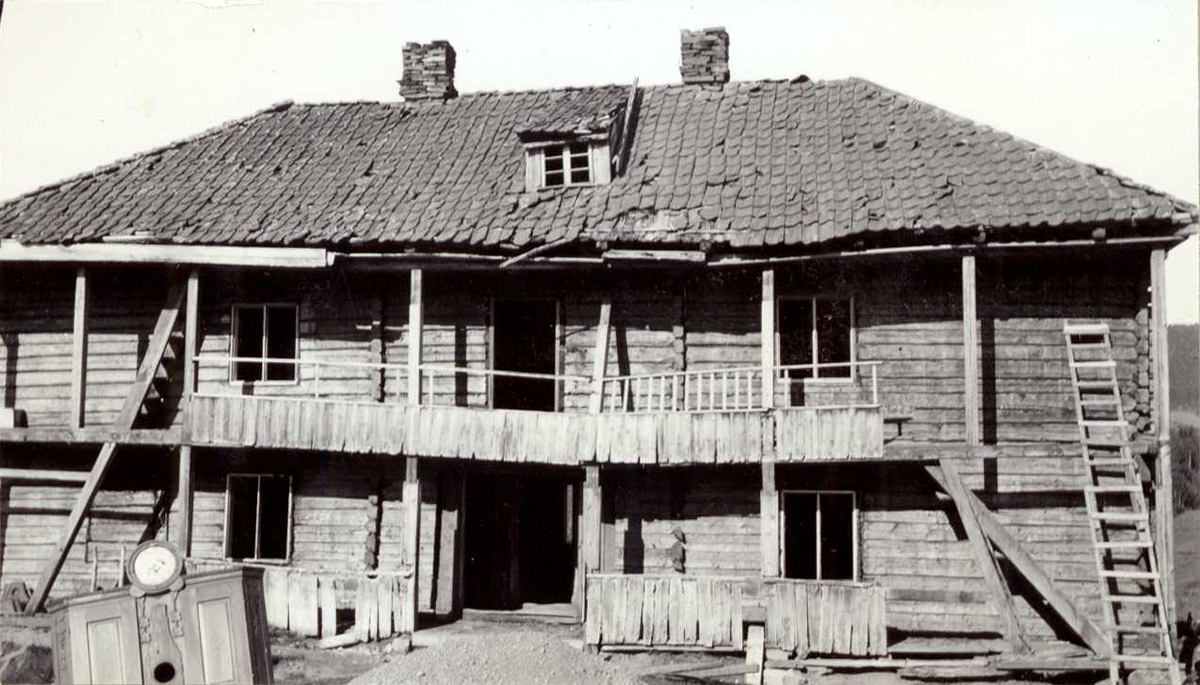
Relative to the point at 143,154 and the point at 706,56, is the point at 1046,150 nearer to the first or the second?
the point at 706,56

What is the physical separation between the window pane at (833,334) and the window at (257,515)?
933 cm

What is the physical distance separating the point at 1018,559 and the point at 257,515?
1224 centimetres

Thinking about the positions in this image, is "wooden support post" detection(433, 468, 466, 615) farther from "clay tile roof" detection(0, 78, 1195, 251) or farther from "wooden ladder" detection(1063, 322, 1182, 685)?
"wooden ladder" detection(1063, 322, 1182, 685)

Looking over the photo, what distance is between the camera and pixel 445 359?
18328 mm

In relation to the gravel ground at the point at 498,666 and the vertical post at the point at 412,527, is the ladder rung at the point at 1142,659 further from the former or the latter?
the vertical post at the point at 412,527

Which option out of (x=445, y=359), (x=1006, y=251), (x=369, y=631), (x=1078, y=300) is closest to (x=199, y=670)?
(x=369, y=631)

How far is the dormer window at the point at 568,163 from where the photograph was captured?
18.8 m

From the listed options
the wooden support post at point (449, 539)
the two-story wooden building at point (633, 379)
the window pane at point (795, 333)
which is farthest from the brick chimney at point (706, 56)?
the wooden support post at point (449, 539)

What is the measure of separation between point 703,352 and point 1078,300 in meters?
5.87

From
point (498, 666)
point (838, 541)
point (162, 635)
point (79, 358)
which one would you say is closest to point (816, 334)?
point (838, 541)

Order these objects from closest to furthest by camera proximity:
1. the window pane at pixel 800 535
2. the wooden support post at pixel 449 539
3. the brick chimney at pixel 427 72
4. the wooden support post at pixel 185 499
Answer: the wooden support post at pixel 185 499, the window pane at pixel 800 535, the wooden support post at pixel 449 539, the brick chimney at pixel 427 72

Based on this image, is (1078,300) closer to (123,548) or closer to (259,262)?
(259,262)

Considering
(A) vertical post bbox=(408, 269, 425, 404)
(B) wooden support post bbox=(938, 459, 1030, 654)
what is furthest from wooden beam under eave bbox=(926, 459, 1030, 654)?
(A) vertical post bbox=(408, 269, 425, 404)

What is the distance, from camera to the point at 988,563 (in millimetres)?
14758
